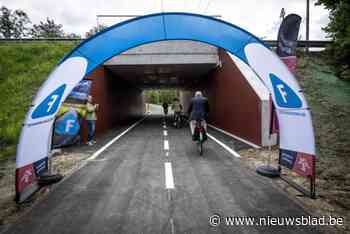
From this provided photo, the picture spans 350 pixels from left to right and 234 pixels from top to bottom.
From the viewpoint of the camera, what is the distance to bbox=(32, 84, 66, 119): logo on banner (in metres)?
4.37

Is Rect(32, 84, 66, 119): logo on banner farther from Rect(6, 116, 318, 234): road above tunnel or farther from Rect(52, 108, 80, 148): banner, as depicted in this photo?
Rect(52, 108, 80, 148): banner

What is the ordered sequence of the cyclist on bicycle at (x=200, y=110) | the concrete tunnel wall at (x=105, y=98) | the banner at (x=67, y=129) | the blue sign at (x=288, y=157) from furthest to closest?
the concrete tunnel wall at (x=105, y=98) < the banner at (x=67, y=129) < the cyclist on bicycle at (x=200, y=110) < the blue sign at (x=288, y=157)

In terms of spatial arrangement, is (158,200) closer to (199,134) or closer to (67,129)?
(199,134)

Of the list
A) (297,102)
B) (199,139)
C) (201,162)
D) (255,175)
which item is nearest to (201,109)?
(199,139)

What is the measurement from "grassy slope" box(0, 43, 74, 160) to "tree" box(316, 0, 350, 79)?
1276 cm

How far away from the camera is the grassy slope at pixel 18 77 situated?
1041 centimetres

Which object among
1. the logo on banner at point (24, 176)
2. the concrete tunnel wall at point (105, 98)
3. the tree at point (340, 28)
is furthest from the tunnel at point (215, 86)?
the logo on banner at point (24, 176)

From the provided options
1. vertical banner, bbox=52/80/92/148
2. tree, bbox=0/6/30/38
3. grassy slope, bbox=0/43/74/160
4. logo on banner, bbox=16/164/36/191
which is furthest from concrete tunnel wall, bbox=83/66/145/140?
tree, bbox=0/6/30/38

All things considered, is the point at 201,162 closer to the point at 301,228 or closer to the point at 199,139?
the point at 199,139

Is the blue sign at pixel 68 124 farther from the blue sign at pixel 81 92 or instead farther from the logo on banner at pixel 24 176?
the logo on banner at pixel 24 176

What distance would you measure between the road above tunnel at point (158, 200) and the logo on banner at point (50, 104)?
1.67 m

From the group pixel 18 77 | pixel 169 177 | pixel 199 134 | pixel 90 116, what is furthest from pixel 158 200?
pixel 18 77

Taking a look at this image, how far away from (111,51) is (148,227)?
3.47m

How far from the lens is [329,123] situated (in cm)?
941
